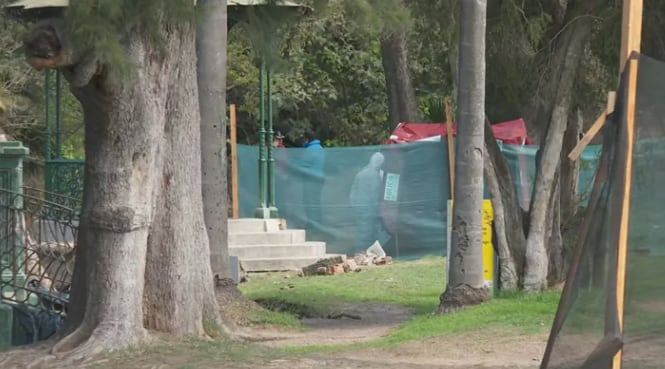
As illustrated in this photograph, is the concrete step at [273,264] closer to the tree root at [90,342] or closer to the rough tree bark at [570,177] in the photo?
the rough tree bark at [570,177]

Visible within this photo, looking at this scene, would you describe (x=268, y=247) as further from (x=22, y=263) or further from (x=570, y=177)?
(x=22, y=263)

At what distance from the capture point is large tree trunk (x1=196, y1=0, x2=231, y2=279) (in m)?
13.7

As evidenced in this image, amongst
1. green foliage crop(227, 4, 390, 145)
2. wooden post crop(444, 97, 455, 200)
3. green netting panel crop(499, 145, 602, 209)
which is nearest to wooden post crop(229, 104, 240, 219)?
wooden post crop(444, 97, 455, 200)

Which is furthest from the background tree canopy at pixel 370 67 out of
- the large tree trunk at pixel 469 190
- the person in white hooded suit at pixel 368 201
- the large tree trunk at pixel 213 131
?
the person in white hooded suit at pixel 368 201

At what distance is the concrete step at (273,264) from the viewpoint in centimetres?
1906

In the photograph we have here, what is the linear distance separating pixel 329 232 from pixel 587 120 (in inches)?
231

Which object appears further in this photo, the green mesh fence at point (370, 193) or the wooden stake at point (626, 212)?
the green mesh fence at point (370, 193)

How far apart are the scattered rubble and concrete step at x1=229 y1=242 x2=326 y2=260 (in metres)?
0.50

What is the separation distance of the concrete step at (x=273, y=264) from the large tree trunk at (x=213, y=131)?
5.09 m

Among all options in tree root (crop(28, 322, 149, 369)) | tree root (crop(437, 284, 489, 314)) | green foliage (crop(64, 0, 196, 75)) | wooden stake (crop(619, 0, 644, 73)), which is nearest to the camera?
wooden stake (crop(619, 0, 644, 73))

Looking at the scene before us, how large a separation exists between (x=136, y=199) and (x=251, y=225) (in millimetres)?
10120

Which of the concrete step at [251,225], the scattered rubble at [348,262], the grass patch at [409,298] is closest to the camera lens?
the grass patch at [409,298]

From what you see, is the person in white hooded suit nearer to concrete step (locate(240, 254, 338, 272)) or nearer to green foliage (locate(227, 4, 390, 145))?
concrete step (locate(240, 254, 338, 272))

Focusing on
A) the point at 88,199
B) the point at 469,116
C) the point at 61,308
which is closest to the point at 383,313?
the point at 469,116
